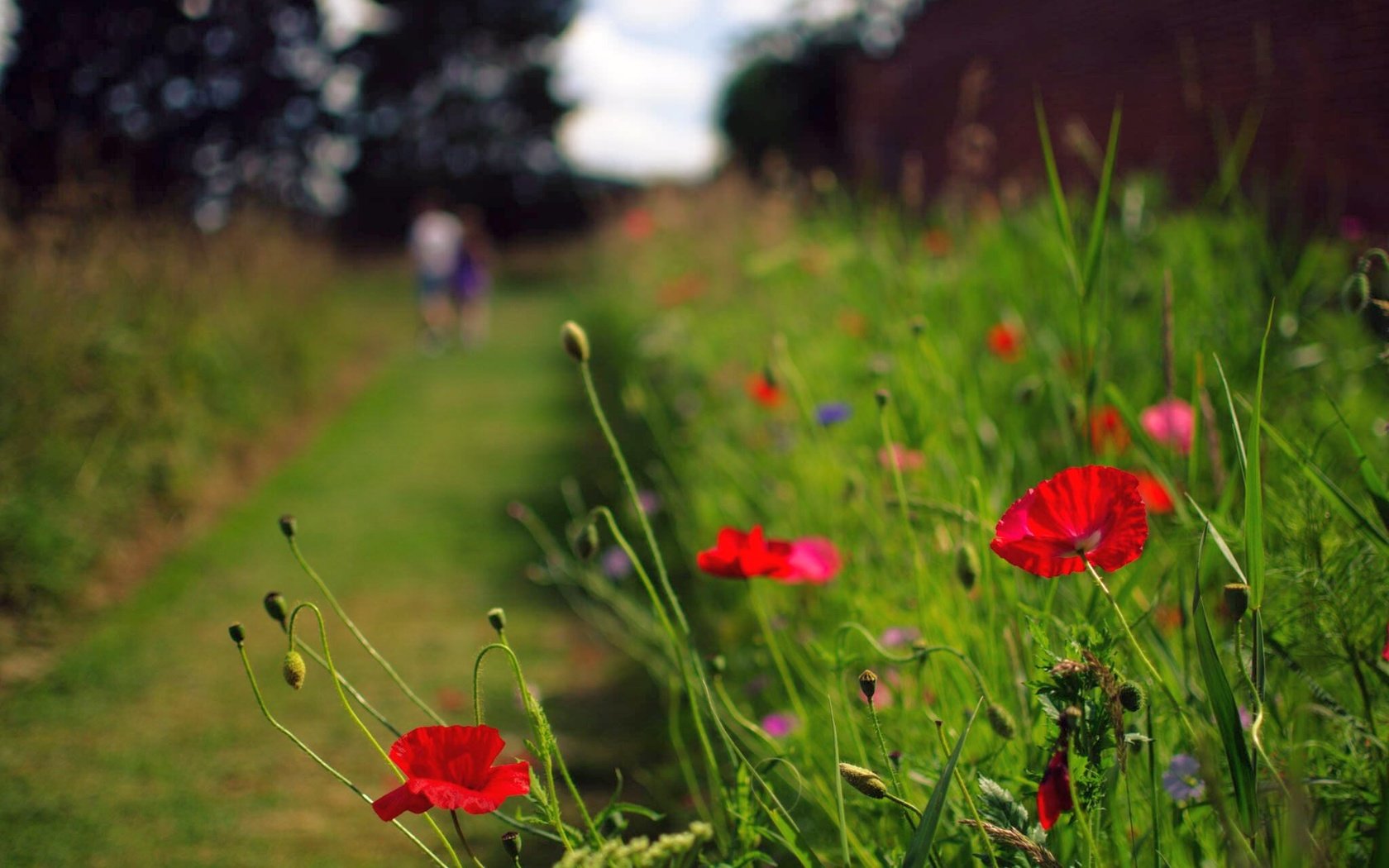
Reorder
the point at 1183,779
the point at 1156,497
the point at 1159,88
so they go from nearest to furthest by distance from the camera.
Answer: the point at 1183,779
the point at 1156,497
the point at 1159,88

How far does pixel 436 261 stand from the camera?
9531 mm

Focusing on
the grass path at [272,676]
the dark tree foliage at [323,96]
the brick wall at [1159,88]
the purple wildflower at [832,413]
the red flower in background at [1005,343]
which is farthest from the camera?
the dark tree foliage at [323,96]

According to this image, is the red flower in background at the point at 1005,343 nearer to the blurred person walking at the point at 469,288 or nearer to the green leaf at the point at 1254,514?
the green leaf at the point at 1254,514

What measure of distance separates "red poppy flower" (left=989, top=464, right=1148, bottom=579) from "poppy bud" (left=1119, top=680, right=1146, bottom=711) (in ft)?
0.30

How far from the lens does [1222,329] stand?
2.09m

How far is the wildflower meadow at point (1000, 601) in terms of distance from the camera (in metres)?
0.76

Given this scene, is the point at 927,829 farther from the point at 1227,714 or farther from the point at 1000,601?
the point at 1000,601

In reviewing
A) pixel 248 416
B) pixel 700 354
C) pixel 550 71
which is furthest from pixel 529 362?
pixel 550 71

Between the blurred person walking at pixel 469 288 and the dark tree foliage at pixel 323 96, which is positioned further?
the dark tree foliage at pixel 323 96

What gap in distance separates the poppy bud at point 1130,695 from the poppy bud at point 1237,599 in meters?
0.09

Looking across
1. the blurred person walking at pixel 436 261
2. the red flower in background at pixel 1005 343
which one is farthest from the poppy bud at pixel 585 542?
the blurred person walking at pixel 436 261

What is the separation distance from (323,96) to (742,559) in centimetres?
2503

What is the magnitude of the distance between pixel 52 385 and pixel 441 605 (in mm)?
1730

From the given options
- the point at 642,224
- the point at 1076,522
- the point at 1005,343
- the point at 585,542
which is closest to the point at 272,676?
the point at 585,542
